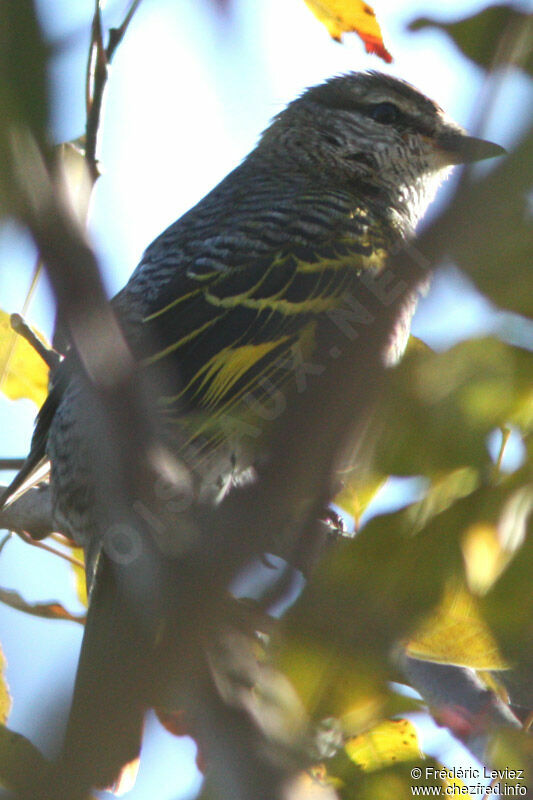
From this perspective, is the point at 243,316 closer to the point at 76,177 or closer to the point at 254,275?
the point at 254,275

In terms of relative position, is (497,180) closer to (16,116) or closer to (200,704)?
(16,116)

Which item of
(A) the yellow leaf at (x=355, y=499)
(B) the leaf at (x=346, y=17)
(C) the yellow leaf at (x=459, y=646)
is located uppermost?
(B) the leaf at (x=346, y=17)

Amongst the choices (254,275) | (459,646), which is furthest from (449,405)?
(254,275)

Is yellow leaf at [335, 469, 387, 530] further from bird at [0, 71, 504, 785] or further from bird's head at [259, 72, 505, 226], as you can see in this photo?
bird's head at [259, 72, 505, 226]

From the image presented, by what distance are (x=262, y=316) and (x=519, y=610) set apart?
2372 mm

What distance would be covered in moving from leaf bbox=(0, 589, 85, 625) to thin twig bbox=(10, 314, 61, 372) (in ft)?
2.68

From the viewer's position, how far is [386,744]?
1974mm

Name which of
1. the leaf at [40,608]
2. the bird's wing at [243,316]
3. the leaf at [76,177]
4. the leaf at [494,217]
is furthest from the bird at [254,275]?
the leaf at [494,217]

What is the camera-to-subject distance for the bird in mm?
2787

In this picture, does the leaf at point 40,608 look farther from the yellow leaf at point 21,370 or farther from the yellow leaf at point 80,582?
the yellow leaf at point 21,370

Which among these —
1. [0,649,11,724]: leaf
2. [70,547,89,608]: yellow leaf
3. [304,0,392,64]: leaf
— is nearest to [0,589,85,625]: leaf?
[70,547,89,608]: yellow leaf

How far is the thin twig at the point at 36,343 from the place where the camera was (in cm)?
312

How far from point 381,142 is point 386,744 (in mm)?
3150

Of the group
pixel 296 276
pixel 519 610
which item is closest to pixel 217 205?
pixel 296 276
